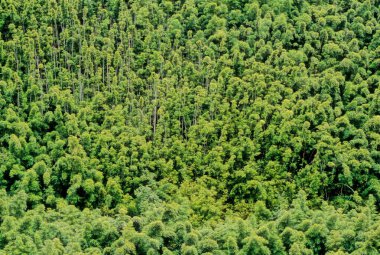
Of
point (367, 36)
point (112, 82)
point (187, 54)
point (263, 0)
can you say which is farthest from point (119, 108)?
point (367, 36)

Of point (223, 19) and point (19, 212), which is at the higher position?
point (223, 19)

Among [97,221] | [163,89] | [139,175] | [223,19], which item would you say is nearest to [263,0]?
[223,19]

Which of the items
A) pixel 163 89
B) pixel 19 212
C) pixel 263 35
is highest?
pixel 263 35

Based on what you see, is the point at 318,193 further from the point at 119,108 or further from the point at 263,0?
the point at 263,0

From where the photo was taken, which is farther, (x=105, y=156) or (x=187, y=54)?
(x=187, y=54)

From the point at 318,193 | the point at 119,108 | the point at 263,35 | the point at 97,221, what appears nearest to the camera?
the point at 97,221

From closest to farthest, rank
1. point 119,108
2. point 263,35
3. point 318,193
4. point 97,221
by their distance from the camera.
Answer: point 97,221
point 318,193
point 119,108
point 263,35
